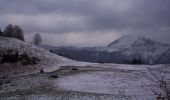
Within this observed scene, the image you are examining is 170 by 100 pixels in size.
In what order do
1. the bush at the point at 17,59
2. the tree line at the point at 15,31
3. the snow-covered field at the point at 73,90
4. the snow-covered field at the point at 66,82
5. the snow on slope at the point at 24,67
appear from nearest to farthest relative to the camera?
the snow-covered field at the point at 73,90 → the snow-covered field at the point at 66,82 → the snow on slope at the point at 24,67 → the bush at the point at 17,59 → the tree line at the point at 15,31

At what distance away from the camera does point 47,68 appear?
223 ft

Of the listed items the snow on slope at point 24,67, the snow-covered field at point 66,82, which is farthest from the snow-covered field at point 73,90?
the snow on slope at point 24,67

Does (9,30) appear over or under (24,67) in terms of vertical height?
over

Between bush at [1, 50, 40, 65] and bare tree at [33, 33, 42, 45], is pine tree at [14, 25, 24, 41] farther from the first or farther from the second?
bush at [1, 50, 40, 65]

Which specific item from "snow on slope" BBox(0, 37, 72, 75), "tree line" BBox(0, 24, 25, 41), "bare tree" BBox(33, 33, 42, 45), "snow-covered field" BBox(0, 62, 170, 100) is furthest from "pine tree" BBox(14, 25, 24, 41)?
"snow-covered field" BBox(0, 62, 170, 100)

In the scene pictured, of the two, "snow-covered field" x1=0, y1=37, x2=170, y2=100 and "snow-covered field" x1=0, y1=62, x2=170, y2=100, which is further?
"snow-covered field" x1=0, y1=37, x2=170, y2=100

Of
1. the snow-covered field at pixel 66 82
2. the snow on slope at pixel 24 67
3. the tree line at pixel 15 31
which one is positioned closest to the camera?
the snow-covered field at pixel 66 82

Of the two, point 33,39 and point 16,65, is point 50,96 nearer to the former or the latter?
point 16,65

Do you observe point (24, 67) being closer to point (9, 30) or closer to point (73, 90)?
point (73, 90)

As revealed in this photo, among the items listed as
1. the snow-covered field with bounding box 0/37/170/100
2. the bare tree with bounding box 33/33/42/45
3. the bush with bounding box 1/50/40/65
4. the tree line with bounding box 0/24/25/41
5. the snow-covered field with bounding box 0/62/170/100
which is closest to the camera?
the snow-covered field with bounding box 0/62/170/100

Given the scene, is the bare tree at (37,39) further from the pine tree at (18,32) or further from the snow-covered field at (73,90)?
the snow-covered field at (73,90)

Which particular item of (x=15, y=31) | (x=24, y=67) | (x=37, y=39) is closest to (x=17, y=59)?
(x=24, y=67)

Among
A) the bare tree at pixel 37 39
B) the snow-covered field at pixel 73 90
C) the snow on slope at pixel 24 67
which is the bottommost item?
the snow-covered field at pixel 73 90

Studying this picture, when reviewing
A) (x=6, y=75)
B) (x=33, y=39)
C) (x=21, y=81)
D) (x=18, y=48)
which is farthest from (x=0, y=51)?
(x=33, y=39)
